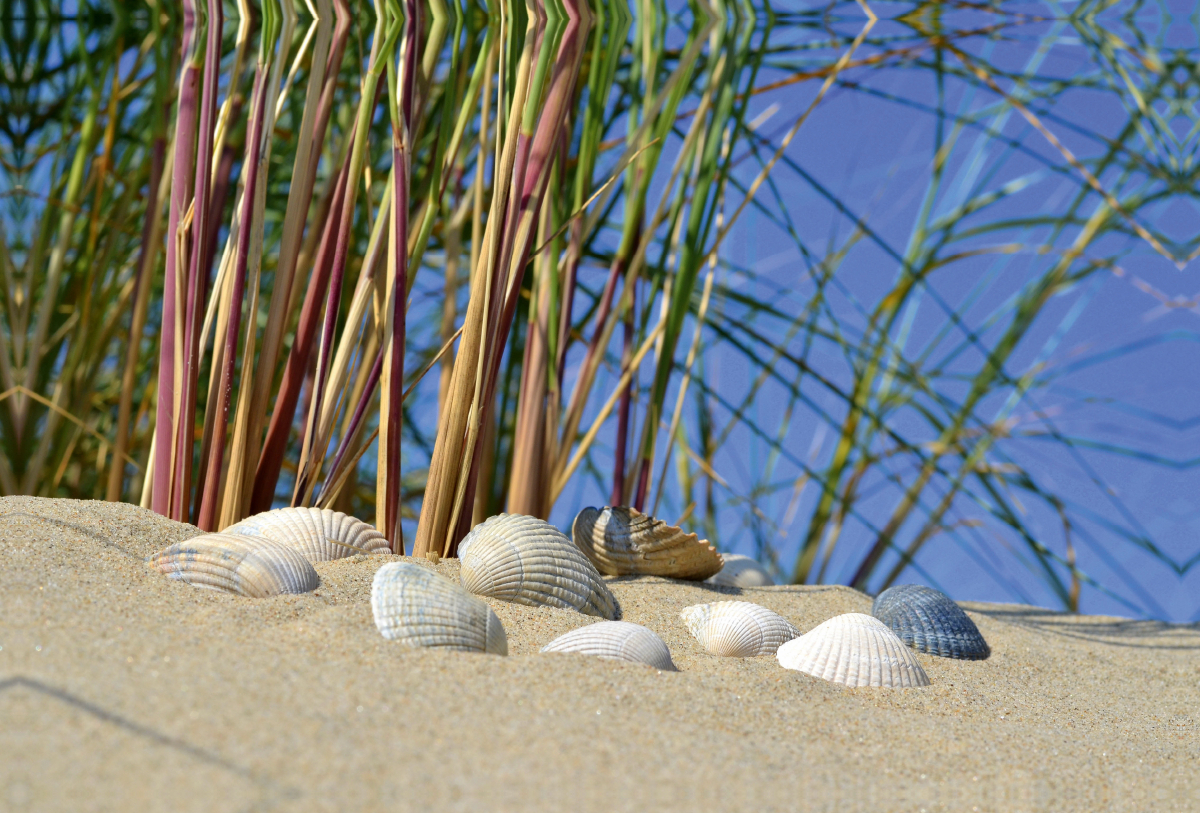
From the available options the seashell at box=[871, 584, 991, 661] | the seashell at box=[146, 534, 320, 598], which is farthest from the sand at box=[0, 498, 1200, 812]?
the seashell at box=[871, 584, 991, 661]

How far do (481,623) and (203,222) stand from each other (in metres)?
0.85

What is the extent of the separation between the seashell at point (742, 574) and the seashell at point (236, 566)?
0.92 meters

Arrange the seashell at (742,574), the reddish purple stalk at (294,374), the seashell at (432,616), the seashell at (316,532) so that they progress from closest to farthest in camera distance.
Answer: the seashell at (432,616) → the seashell at (316,532) → the reddish purple stalk at (294,374) → the seashell at (742,574)

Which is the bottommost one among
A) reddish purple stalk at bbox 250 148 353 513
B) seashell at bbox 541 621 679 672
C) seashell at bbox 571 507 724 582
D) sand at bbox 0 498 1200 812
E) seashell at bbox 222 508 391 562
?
sand at bbox 0 498 1200 812

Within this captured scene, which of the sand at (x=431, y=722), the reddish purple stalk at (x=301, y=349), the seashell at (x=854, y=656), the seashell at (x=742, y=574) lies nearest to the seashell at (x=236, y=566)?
the sand at (x=431, y=722)

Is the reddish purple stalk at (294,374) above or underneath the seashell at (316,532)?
above

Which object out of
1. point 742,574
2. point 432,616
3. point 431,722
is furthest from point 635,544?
point 431,722

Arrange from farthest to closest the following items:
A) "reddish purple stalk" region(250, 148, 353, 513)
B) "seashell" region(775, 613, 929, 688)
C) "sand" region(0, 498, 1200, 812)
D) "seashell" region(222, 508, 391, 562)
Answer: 1. "reddish purple stalk" region(250, 148, 353, 513)
2. "seashell" region(222, 508, 391, 562)
3. "seashell" region(775, 613, 929, 688)
4. "sand" region(0, 498, 1200, 812)

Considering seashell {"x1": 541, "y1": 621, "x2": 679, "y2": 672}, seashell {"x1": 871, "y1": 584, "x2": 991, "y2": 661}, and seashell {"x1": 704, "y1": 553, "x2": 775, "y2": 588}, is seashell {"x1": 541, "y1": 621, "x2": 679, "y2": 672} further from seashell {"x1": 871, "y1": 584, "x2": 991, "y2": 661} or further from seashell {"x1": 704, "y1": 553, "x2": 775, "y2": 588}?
seashell {"x1": 704, "y1": 553, "x2": 775, "y2": 588}

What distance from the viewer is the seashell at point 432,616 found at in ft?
3.46

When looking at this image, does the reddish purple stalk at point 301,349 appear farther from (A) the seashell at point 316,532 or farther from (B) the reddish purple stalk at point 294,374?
(A) the seashell at point 316,532

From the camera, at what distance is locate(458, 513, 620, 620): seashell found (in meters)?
1.33

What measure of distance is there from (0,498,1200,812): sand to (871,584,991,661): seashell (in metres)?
0.17

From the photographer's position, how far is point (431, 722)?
0.83 meters
